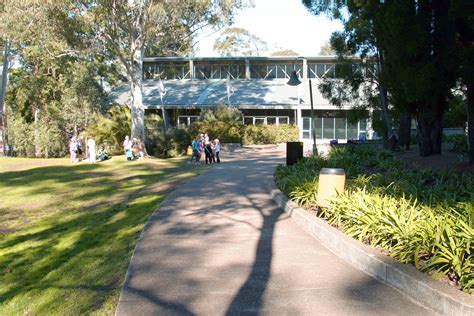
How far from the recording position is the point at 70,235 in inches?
364

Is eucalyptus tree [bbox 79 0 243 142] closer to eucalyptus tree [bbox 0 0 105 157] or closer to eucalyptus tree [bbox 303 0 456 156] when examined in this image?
eucalyptus tree [bbox 0 0 105 157]

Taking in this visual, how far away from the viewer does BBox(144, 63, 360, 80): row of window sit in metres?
43.6

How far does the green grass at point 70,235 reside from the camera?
5.97 metres

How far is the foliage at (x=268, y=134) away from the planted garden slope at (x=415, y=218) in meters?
23.4

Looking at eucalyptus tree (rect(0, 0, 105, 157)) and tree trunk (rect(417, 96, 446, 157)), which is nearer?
tree trunk (rect(417, 96, 446, 157))

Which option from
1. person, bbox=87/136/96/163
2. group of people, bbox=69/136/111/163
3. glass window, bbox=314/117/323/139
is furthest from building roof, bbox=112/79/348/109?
person, bbox=87/136/96/163

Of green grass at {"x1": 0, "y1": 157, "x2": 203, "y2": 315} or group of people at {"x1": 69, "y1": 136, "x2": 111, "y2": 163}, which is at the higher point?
group of people at {"x1": 69, "y1": 136, "x2": 111, "y2": 163}

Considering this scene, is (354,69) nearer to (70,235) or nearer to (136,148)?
(136,148)

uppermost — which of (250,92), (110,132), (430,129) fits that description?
(250,92)

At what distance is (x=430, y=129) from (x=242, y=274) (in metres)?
11.8

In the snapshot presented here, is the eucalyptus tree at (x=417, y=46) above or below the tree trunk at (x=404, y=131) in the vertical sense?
above

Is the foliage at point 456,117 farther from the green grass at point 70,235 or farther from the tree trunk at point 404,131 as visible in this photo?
the green grass at point 70,235

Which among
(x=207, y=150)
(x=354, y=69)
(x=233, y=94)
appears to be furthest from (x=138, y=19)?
(x=233, y=94)

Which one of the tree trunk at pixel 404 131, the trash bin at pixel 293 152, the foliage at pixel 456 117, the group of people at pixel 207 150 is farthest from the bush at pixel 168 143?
the foliage at pixel 456 117
